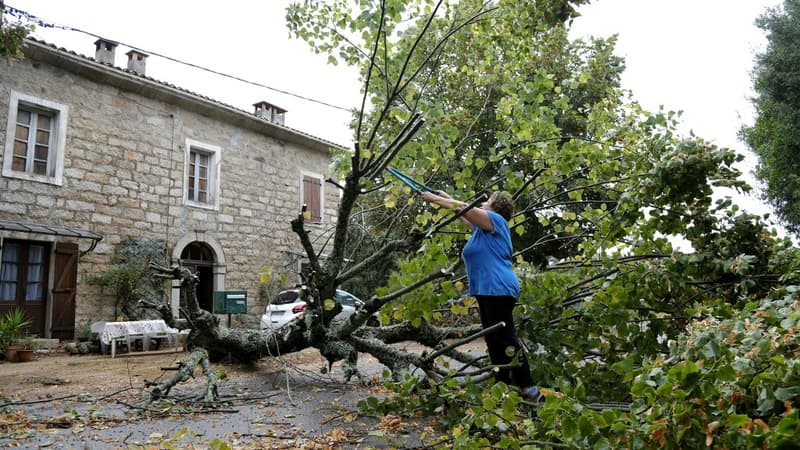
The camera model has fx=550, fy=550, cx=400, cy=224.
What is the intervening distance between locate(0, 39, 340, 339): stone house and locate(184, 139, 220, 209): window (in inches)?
1.2

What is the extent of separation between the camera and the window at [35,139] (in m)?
10.3

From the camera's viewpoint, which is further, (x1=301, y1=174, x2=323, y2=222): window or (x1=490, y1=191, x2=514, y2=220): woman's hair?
(x1=301, y1=174, x2=323, y2=222): window

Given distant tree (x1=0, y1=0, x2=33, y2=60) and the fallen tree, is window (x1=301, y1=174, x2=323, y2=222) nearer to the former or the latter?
distant tree (x1=0, y1=0, x2=33, y2=60)

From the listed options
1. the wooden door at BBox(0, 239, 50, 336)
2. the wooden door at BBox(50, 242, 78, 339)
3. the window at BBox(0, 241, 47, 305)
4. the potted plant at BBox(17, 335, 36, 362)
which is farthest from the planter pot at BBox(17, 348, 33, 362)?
the window at BBox(0, 241, 47, 305)

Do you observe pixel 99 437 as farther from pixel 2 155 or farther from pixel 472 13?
pixel 2 155

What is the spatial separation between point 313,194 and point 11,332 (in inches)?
328

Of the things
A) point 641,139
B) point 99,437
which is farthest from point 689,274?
point 99,437

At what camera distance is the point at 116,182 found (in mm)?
11617

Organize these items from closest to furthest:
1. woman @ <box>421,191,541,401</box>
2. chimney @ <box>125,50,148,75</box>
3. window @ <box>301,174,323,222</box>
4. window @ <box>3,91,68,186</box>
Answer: woman @ <box>421,191,541,401</box>, window @ <box>3,91,68,186</box>, chimney @ <box>125,50,148,75</box>, window @ <box>301,174,323,222</box>

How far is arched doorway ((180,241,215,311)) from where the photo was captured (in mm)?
13164

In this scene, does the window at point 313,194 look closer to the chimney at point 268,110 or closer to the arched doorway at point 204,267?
the chimney at point 268,110

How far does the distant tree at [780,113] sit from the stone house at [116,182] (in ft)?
35.7

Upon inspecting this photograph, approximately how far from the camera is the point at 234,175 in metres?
14.0

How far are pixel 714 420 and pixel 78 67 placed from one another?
12.7 meters
